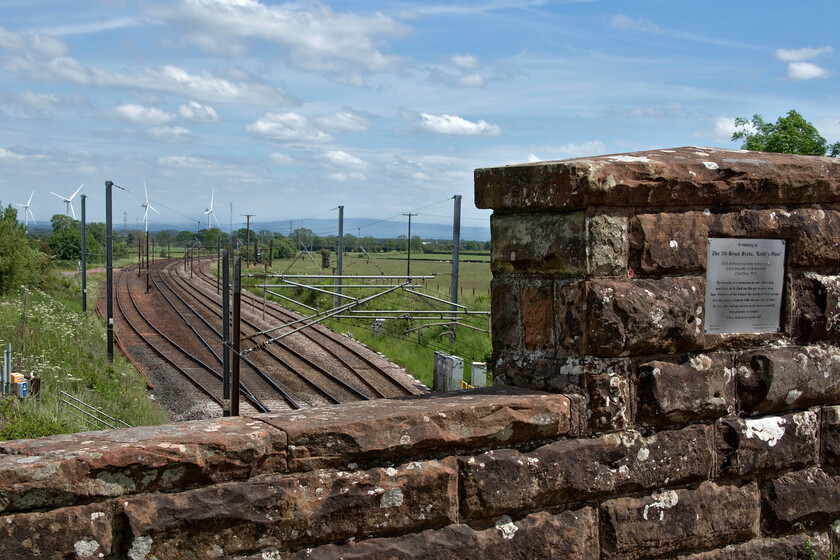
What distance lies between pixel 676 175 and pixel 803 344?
110 centimetres

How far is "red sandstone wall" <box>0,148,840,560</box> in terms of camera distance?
251 cm

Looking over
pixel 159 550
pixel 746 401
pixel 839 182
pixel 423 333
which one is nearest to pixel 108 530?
pixel 159 550

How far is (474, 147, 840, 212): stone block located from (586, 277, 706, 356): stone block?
0.35m

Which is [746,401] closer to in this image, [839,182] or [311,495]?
[839,182]

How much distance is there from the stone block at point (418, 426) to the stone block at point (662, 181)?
83 cm

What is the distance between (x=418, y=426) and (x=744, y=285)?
5.46 ft

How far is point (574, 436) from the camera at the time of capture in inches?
126

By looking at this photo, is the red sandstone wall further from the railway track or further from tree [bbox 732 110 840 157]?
tree [bbox 732 110 840 157]

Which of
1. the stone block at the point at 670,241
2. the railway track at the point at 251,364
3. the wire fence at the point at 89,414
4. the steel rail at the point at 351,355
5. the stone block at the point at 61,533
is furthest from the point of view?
the steel rail at the point at 351,355

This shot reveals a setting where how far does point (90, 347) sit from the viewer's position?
22703 millimetres

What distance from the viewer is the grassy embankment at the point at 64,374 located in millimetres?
12414

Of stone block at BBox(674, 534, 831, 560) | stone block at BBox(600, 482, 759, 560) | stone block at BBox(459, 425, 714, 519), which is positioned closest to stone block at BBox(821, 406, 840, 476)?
stone block at BBox(674, 534, 831, 560)

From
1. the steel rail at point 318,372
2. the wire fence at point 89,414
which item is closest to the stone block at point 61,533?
the wire fence at point 89,414

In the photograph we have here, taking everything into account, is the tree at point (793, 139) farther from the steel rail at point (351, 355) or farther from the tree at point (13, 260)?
the tree at point (13, 260)
